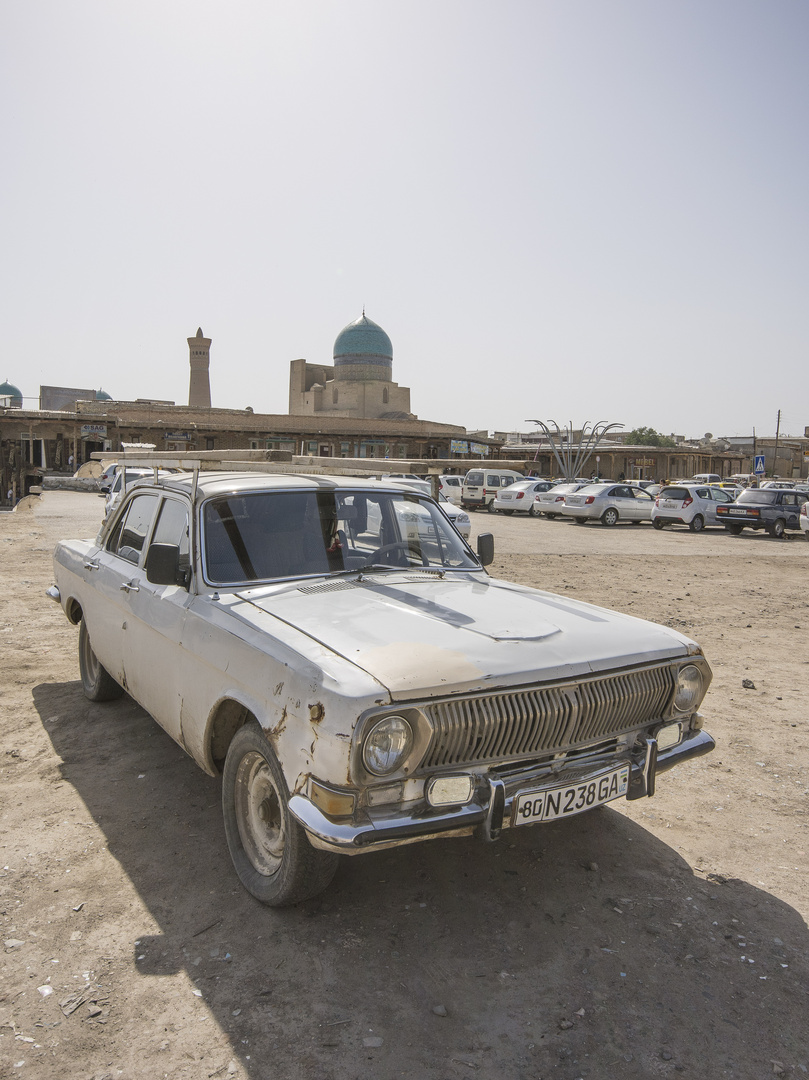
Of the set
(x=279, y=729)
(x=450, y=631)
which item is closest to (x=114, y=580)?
(x=279, y=729)

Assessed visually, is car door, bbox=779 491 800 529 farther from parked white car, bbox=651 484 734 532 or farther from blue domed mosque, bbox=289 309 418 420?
blue domed mosque, bbox=289 309 418 420

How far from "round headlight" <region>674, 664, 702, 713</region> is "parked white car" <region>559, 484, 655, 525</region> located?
22512mm

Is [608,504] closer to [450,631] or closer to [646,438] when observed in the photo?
[450,631]

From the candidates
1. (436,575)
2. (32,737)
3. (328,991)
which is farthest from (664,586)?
(328,991)

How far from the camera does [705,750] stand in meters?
3.40

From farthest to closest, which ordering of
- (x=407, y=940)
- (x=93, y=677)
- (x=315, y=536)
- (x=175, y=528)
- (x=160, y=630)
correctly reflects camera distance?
(x=93, y=677)
(x=175, y=528)
(x=315, y=536)
(x=160, y=630)
(x=407, y=940)

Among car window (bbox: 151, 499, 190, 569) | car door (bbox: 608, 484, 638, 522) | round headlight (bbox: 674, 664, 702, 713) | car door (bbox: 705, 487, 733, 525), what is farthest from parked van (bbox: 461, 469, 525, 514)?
round headlight (bbox: 674, 664, 702, 713)

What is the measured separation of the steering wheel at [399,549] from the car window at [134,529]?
4.60 ft

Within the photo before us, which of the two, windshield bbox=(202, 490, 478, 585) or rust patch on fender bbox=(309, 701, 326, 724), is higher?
windshield bbox=(202, 490, 478, 585)

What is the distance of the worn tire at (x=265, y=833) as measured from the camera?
277cm

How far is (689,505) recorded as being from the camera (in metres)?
23.9

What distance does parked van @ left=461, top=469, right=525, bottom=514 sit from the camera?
100 ft

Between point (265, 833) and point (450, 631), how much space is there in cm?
111

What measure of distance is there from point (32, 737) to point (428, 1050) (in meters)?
3.49
